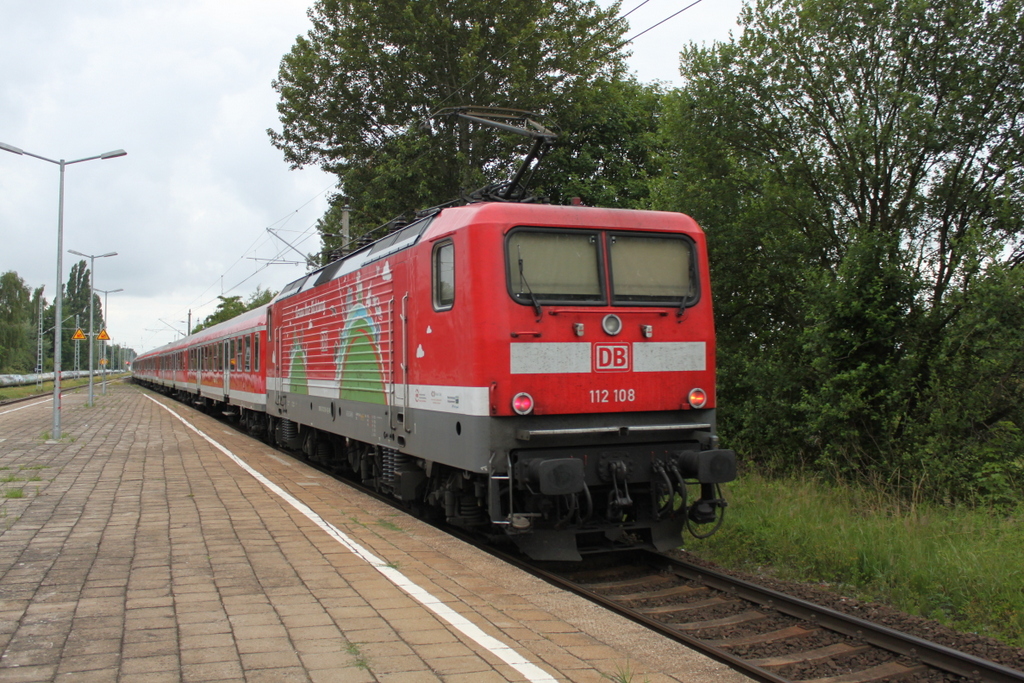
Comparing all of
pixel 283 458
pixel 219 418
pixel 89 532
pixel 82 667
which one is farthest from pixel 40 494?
pixel 219 418

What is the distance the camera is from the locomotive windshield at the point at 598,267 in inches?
270

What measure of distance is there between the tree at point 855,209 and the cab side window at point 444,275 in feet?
21.2

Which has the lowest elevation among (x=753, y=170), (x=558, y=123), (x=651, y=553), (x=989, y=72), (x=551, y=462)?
(x=651, y=553)

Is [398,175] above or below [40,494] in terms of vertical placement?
above

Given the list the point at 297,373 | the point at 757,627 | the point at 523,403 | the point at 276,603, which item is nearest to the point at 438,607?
the point at 276,603

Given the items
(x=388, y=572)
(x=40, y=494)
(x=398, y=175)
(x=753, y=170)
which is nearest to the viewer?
(x=388, y=572)

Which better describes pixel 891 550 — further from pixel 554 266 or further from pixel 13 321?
pixel 13 321

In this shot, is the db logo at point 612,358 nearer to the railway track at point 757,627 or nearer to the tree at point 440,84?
the railway track at point 757,627

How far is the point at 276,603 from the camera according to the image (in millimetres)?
5219

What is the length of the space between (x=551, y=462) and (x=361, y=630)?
82.4 inches

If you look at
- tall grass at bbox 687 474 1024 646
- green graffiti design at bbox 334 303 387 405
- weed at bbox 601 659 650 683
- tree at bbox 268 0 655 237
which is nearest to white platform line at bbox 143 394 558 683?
weed at bbox 601 659 650 683

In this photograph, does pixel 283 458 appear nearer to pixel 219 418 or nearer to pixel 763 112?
pixel 763 112

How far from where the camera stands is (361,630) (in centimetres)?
468

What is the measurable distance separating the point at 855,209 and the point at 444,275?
8.37m
